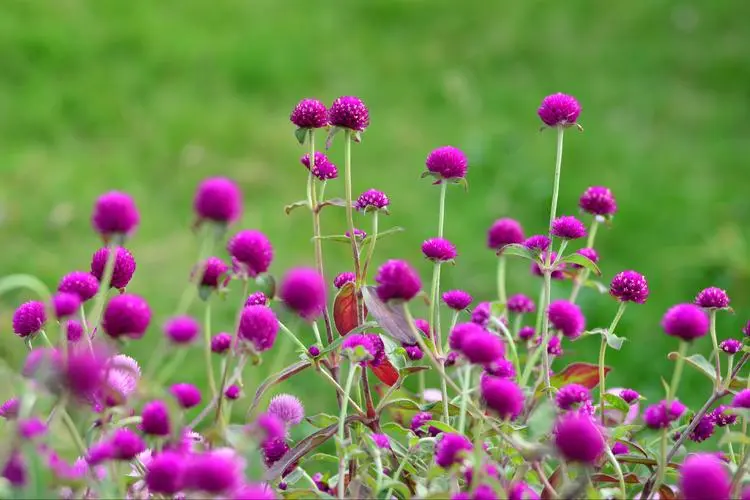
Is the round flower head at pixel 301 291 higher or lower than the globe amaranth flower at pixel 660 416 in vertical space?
higher

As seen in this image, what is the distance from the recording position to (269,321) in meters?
0.90

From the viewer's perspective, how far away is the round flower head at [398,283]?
2.94 ft

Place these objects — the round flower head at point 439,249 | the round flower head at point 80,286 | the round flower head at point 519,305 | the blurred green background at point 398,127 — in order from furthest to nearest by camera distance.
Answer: the blurred green background at point 398,127
the round flower head at point 519,305
the round flower head at point 439,249
the round flower head at point 80,286

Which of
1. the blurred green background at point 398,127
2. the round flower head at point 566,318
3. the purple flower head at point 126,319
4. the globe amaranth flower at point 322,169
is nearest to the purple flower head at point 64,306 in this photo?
the purple flower head at point 126,319

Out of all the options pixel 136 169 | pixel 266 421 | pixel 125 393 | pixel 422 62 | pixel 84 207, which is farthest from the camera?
pixel 422 62

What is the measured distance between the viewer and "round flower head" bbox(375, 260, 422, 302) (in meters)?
0.90

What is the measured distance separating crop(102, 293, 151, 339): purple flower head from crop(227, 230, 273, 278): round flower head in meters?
A: 0.10

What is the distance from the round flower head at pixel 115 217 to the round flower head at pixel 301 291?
15cm

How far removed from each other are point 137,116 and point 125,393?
305cm

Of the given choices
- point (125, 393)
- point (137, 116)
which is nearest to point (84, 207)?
point (137, 116)

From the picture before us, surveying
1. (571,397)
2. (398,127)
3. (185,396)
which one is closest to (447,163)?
(571,397)

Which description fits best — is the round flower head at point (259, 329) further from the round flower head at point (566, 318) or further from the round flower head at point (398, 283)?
the round flower head at point (566, 318)

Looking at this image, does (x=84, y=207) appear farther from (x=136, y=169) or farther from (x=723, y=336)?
(x=723, y=336)

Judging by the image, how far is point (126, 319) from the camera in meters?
0.85
